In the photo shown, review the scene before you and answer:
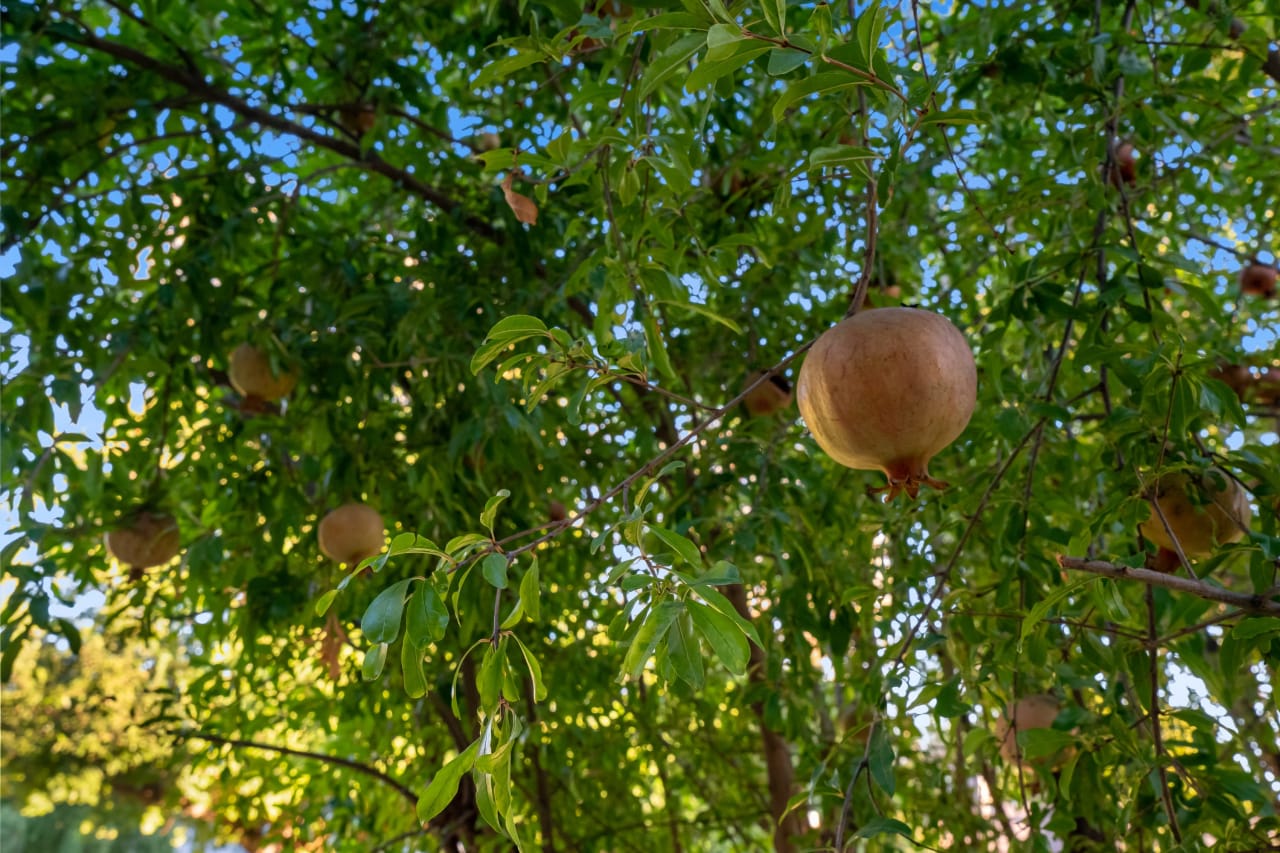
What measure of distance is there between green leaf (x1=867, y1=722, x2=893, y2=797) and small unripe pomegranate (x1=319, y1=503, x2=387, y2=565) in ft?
3.87

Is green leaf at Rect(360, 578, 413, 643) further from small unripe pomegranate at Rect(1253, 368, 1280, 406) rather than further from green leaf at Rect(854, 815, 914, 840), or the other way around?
small unripe pomegranate at Rect(1253, 368, 1280, 406)

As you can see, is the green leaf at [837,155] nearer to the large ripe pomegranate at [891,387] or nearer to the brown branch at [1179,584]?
the large ripe pomegranate at [891,387]

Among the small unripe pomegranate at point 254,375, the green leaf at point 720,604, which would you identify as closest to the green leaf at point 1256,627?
the green leaf at point 720,604

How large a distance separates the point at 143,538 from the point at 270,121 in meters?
1.07

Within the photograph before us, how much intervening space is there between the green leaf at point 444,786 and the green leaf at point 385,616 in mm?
108

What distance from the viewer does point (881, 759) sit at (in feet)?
3.75

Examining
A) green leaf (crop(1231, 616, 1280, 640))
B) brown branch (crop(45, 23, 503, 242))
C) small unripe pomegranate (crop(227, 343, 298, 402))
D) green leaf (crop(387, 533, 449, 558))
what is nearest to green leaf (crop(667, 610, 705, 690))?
green leaf (crop(387, 533, 449, 558))

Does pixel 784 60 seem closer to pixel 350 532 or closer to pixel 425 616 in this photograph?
pixel 425 616

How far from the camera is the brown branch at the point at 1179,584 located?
2.60ft

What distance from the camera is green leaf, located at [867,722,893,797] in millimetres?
1102

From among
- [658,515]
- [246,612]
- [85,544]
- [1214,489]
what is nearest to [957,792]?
[658,515]

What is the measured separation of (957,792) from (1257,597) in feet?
6.23

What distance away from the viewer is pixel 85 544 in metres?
2.47

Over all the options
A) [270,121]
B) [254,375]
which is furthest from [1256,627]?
[270,121]
